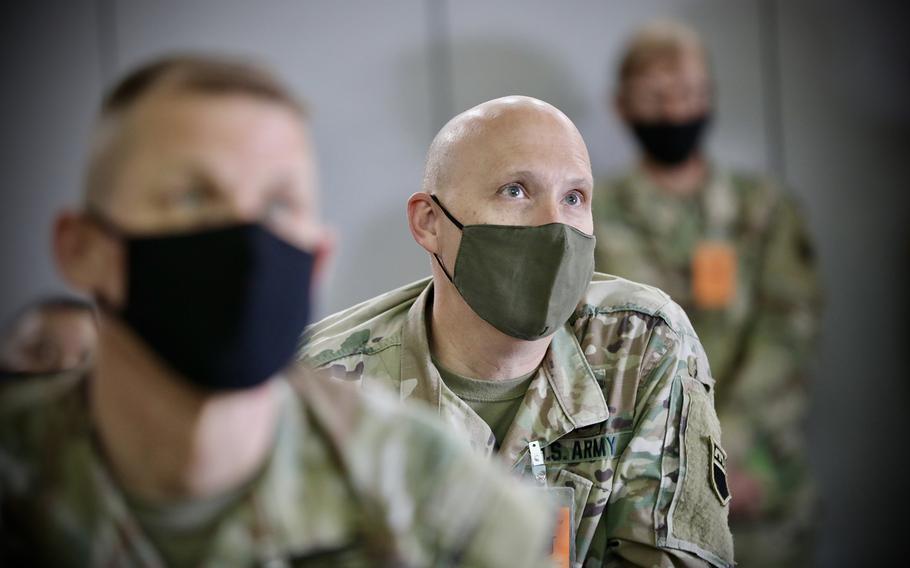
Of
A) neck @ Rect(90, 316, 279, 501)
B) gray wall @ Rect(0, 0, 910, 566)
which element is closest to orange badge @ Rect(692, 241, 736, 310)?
gray wall @ Rect(0, 0, 910, 566)

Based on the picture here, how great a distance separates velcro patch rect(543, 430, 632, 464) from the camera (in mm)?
2070

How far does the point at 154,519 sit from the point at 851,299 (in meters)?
3.98

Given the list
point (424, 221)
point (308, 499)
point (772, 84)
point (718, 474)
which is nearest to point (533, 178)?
point (424, 221)

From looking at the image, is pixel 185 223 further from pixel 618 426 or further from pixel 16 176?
pixel 16 176

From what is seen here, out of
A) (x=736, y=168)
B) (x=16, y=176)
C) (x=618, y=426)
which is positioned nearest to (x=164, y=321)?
(x=618, y=426)

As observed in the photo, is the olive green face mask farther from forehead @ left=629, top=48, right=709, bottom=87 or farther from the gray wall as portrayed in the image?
Result: forehead @ left=629, top=48, right=709, bottom=87

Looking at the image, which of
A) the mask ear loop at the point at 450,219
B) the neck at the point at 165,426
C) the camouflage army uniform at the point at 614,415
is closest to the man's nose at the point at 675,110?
the camouflage army uniform at the point at 614,415

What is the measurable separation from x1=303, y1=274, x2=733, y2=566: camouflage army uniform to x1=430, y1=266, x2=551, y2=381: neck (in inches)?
1.4

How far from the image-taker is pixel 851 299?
4613 millimetres

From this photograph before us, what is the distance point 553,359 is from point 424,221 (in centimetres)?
40

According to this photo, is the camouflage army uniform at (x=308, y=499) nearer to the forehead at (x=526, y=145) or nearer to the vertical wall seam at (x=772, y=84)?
the forehead at (x=526, y=145)

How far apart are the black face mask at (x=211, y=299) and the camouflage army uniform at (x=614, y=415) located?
93 cm

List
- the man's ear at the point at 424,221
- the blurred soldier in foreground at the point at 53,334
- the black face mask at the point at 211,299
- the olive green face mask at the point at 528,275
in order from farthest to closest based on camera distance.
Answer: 1. the blurred soldier in foreground at the point at 53,334
2. the man's ear at the point at 424,221
3. the olive green face mask at the point at 528,275
4. the black face mask at the point at 211,299

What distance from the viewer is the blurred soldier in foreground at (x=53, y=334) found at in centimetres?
256
